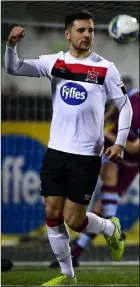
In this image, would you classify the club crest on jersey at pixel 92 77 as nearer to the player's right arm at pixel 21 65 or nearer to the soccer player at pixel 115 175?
the player's right arm at pixel 21 65

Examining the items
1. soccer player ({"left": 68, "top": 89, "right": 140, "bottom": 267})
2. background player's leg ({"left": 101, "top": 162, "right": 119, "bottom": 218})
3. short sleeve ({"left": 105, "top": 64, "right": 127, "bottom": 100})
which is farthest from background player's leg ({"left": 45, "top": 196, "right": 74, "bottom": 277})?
background player's leg ({"left": 101, "top": 162, "right": 119, "bottom": 218})

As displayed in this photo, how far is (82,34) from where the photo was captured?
20.6ft

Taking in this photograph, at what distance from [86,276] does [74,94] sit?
237cm

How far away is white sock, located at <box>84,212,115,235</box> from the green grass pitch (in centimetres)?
56

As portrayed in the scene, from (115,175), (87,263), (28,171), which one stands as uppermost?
(115,175)

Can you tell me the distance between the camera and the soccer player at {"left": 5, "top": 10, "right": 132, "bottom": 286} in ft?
20.7

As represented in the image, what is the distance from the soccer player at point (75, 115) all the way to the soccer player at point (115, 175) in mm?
2349

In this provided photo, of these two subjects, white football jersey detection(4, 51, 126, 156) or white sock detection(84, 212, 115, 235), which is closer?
white football jersey detection(4, 51, 126, 156)

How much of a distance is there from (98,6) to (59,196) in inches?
164

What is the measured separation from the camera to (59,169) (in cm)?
638

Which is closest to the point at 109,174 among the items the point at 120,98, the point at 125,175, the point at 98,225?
the point at 125,175

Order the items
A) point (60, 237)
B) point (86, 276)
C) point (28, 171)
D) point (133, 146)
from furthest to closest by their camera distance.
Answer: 1. point (28, 171)
2. point (133, 146)
3. point (86, 276)
4. point (60, 237)

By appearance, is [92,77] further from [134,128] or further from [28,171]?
[28,171]

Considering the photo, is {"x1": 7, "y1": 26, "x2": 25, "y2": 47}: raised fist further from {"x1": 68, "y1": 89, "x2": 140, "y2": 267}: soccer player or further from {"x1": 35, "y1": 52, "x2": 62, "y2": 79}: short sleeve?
{"x1": 68, "y1": 89, "x2": 140, "y2": 267}: soccer player
